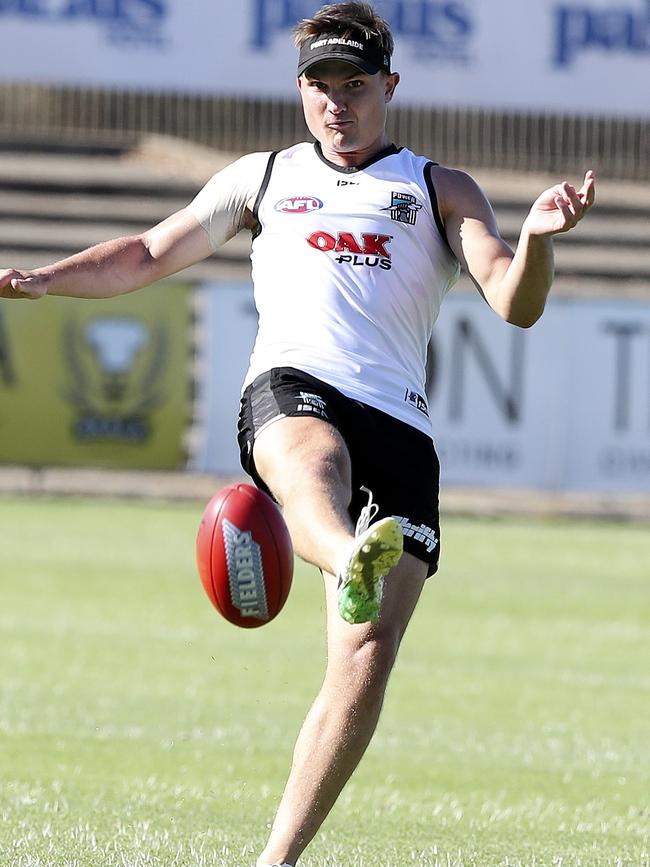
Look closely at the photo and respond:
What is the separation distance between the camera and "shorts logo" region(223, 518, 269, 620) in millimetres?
4692

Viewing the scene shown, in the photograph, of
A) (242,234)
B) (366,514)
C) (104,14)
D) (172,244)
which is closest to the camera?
(366,514)

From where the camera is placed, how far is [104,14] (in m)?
21.0

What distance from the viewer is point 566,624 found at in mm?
12047

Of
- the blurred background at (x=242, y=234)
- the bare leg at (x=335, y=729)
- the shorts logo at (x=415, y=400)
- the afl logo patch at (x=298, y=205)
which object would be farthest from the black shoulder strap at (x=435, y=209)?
the blurred background at (x=242, y=234)

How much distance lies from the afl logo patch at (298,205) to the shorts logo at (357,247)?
106mm

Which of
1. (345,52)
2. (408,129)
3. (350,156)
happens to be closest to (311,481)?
(350,156)

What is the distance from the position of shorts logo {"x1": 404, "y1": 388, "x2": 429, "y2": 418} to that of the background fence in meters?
16.4

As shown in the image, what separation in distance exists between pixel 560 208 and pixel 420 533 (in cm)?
93

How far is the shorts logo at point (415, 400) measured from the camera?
4867mm

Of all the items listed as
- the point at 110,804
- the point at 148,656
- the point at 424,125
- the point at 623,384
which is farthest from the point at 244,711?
the point at 424,125

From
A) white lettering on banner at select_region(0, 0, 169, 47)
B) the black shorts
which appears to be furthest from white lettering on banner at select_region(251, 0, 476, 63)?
the black shorts

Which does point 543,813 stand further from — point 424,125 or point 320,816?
point 424,125

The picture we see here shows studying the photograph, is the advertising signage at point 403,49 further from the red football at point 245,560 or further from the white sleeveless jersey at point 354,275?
the red football at point 245,560

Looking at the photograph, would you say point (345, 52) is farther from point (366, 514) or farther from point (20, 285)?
point (366, 514)
